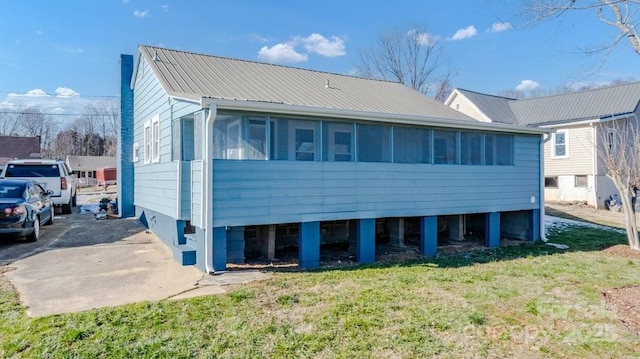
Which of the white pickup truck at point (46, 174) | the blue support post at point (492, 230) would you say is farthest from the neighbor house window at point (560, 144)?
the white pickup truck at point (46, 174)

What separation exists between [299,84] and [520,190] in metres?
6.71

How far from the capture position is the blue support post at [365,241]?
27.4 feet

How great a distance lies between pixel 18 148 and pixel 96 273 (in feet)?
155

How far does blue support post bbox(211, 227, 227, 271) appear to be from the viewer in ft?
22.6

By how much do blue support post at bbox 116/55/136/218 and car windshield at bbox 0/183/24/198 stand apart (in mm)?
3770

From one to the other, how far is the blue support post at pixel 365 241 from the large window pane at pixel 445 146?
8.03 feet

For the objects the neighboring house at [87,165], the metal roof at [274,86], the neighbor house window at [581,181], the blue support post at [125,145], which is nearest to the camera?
the metal roof at [274,86]

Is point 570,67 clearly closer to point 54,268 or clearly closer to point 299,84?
point 299,84

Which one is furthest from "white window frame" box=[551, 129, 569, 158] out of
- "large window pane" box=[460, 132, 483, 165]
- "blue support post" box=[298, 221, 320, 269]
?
"blue support post" box=[298, 221, 320, 269]

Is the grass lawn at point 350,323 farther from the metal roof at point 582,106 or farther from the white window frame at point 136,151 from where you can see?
the metal roof at point 582,106

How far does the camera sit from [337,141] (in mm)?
8297

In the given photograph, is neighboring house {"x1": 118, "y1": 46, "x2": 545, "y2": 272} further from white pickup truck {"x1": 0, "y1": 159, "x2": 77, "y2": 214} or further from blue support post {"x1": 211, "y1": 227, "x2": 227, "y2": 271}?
white pickup truck {"x1": 0, "y1": 159, "x2": 77, "y2": 214}

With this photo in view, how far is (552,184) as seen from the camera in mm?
20969

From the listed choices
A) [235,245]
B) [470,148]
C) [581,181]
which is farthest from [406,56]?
[235,245]
